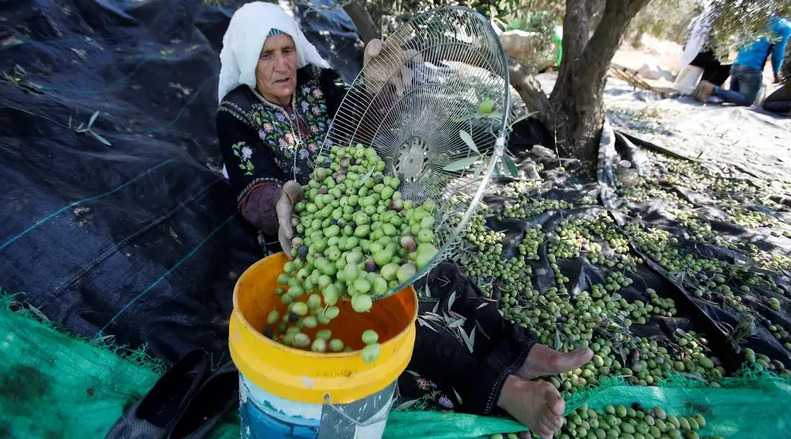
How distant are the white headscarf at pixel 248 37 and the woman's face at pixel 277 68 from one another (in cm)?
6

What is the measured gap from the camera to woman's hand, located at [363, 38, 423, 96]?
78.8 inches

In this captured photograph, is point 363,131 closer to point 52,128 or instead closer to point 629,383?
point 52,128

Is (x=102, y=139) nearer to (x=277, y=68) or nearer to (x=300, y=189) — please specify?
(x=277, y=68)

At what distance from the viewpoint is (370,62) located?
2.16m

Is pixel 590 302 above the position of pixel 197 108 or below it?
below

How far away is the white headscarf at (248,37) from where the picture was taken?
2410mm

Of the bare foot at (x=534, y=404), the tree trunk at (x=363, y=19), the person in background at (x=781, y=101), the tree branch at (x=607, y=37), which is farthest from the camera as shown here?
the person in background at (x=781, y=101)

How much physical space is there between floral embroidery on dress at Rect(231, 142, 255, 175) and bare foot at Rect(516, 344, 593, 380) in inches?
71.2

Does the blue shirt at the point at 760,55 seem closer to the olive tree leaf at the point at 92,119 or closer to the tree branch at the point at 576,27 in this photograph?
the tree branch at the point at 576,27

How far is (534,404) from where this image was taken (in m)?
2.02

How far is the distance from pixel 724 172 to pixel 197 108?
5.78 meters

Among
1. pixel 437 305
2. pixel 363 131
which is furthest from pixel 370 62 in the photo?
pixel 437 305

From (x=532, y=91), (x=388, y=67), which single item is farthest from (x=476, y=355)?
(x=532, y=91)

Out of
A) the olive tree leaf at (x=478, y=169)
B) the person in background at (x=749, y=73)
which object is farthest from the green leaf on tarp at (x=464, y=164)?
the person in background at (x=749, y=73)
